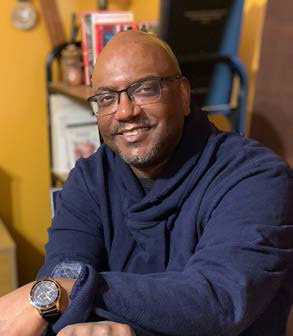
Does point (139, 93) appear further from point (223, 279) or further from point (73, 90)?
point (73, 90)

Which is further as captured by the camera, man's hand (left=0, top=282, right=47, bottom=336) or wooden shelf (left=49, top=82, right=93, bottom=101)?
wooden shelf (left=49, top=82, right=93, bottom=101)

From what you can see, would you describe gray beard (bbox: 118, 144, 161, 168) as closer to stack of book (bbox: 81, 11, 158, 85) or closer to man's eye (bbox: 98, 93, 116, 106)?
man's eye (bbox: 98, 93, 116, 106)

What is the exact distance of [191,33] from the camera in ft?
5.45

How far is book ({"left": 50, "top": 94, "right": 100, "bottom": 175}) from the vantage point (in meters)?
2.15

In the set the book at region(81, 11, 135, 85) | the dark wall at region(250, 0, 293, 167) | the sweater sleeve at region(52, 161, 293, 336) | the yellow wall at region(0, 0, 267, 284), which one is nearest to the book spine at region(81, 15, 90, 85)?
the book at region(81, 11, 135, 85)

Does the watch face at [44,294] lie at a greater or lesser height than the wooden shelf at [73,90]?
lesser

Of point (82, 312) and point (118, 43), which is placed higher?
point (118, 43)

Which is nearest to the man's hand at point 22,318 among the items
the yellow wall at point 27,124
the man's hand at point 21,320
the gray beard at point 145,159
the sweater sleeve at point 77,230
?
the man's hand at point 21,320

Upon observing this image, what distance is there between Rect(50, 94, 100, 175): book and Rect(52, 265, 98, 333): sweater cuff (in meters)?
1.41

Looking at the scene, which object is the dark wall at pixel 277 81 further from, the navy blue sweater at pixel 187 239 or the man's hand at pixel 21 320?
the man's hand at pixel 21 320

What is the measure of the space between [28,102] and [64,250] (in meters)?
1.33

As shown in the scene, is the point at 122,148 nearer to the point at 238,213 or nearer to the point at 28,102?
the point at 238,213

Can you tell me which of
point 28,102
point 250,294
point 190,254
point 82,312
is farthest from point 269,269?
point 28,102

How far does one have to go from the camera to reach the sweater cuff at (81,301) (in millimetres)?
758
